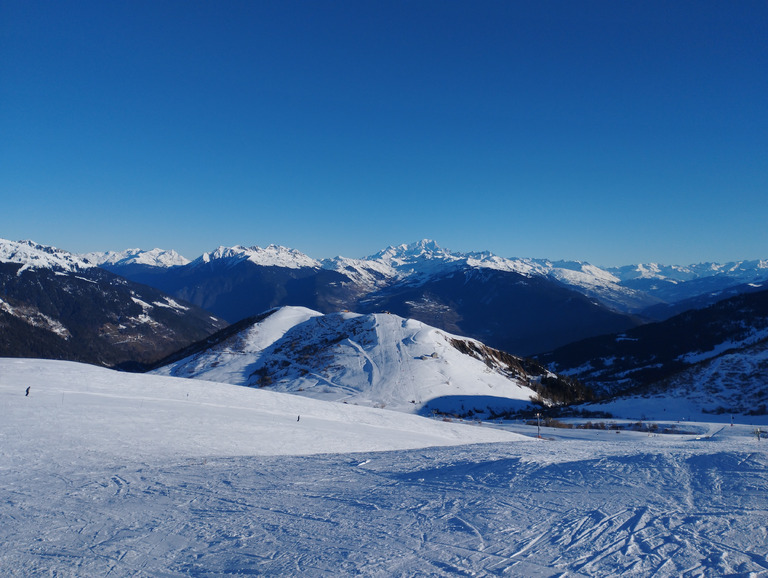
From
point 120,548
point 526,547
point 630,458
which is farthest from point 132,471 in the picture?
point 630,458

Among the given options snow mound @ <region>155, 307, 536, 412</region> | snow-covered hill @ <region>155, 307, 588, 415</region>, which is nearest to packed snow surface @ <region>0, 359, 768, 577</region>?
snow mound @ <region>155, 307, 536, 412</region>

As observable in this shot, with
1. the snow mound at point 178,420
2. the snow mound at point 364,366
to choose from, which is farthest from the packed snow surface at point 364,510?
the snow mound at point 364,366

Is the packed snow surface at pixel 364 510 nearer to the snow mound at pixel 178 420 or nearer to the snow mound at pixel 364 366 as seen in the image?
the snow mound at pixel 178 420

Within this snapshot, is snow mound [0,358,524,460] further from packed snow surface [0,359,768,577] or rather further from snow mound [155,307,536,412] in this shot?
snow mound [155,307,536,412]

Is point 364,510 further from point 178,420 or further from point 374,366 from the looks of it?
point 374,366

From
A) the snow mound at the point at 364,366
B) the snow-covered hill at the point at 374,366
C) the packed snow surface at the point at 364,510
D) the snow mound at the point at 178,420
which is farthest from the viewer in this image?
the snow mound at the point at 364,366

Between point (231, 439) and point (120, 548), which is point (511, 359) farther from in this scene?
point (120, 548)

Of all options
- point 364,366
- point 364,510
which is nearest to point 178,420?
point 364,510
